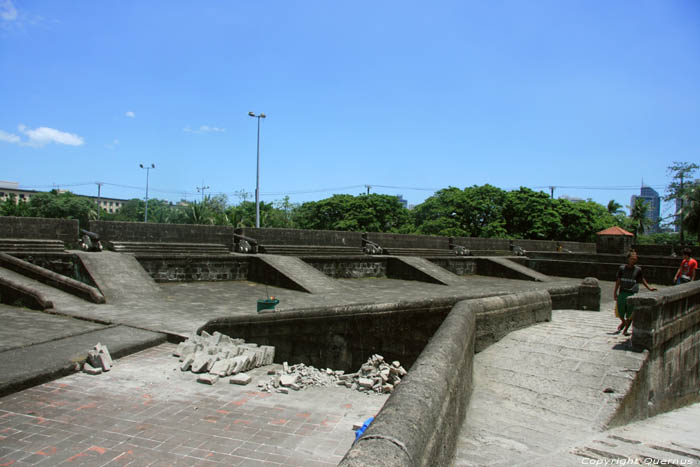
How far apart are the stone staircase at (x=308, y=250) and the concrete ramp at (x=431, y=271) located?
2.35 m

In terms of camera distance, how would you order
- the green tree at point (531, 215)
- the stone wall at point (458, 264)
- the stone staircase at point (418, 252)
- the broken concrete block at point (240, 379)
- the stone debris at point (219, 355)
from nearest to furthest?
the broken concrete block at point (240, 379) → the stone debris at point (219, 355) → the stone wall at point (458, 264) → the stone staircase at point (418, 252) → the green tree at point (531, 215)

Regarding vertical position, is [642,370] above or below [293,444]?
above

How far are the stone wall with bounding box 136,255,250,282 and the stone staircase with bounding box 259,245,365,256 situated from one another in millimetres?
1952

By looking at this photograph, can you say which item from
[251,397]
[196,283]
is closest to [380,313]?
[251,397]

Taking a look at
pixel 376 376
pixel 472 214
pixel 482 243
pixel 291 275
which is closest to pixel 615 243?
pixel 482 243

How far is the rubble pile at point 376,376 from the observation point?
570 centimetres

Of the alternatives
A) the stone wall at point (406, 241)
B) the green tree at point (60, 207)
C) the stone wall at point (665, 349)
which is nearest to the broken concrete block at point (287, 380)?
the stone wall at point (665, 349)

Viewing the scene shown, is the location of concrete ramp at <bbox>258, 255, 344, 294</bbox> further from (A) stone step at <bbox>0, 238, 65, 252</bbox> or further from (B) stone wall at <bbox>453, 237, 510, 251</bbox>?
(B) stone wall at <bbox>453, 237, 510, 251</bbox>

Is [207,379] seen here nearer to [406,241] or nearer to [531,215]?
[406,241]

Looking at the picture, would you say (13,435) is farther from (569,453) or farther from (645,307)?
(645,307)

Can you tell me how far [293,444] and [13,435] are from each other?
2.23 m

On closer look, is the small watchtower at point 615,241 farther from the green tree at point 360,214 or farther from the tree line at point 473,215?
the green tree at point 360,214

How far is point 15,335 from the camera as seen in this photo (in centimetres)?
636

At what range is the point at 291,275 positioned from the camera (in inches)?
500
